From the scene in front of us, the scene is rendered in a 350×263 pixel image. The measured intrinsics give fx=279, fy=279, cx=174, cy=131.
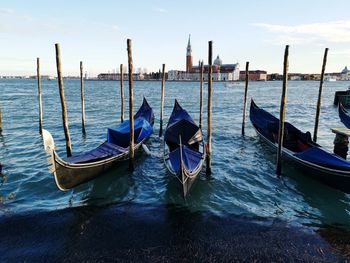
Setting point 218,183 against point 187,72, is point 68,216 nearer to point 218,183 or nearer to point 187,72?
point 218,183

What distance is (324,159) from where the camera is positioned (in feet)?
Answer: 27.0

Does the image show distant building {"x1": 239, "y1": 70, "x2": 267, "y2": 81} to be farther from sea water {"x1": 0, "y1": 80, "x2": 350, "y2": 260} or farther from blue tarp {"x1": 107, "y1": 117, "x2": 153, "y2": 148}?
blue tarp {"x1": 107, "y1": 117, "x2": 153, "y2": 148}

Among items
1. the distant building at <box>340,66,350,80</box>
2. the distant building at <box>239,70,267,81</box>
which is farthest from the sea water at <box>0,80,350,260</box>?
the distant building at <box>340,66,350,80</box>

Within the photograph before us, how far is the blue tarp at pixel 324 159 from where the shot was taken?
7.70m

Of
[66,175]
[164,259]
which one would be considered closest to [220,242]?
[164,259]

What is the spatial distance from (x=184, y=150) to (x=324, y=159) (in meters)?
4.21

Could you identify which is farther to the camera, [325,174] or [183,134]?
[183,134]

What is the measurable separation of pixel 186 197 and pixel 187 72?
144082 millimetres

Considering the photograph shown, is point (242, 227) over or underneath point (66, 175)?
underneath

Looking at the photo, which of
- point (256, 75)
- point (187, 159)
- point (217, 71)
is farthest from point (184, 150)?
point (256, 75)

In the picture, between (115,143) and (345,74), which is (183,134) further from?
(345,74)

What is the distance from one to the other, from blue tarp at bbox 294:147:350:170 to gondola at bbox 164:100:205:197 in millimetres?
3308

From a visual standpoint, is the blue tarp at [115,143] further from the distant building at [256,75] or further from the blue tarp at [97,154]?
the distant building at [256,75]

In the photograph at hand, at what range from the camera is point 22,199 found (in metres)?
7.65
